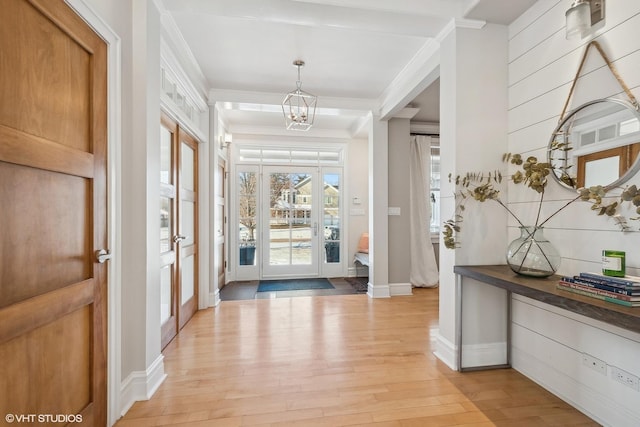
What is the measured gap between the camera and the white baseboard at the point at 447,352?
2137 mm

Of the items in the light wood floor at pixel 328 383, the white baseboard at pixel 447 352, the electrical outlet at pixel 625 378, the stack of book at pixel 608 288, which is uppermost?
the stack of book at pixel 608 288

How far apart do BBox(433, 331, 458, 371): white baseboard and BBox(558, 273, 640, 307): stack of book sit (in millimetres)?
974

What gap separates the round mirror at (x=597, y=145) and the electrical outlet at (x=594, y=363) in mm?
995

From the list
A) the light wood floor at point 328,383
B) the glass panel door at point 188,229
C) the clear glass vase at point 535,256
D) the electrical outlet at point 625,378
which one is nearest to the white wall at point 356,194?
the light wood floor at point 328,383

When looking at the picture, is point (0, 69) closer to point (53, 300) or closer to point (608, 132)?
point (53, 300)

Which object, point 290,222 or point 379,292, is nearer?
point 379,292

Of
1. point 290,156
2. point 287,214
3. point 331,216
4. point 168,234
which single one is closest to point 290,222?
point 287,214

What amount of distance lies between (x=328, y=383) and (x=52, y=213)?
183cm

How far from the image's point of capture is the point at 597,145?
1616mm

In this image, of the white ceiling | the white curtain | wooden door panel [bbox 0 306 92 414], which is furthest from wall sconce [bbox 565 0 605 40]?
the white curtain

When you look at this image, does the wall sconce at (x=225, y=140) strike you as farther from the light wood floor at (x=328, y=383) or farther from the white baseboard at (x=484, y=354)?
the white baseboard at (x=484, y=354)

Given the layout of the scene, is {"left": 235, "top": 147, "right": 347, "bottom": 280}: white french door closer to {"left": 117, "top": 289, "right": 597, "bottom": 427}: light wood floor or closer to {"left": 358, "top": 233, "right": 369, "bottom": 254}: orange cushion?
{"left": 358, "top": 233, "right": 369, "bottom": 254}: orange cushion

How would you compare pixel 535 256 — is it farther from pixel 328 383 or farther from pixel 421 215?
pixel 421 215

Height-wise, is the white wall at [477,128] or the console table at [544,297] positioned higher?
the white wall at [477,128]
